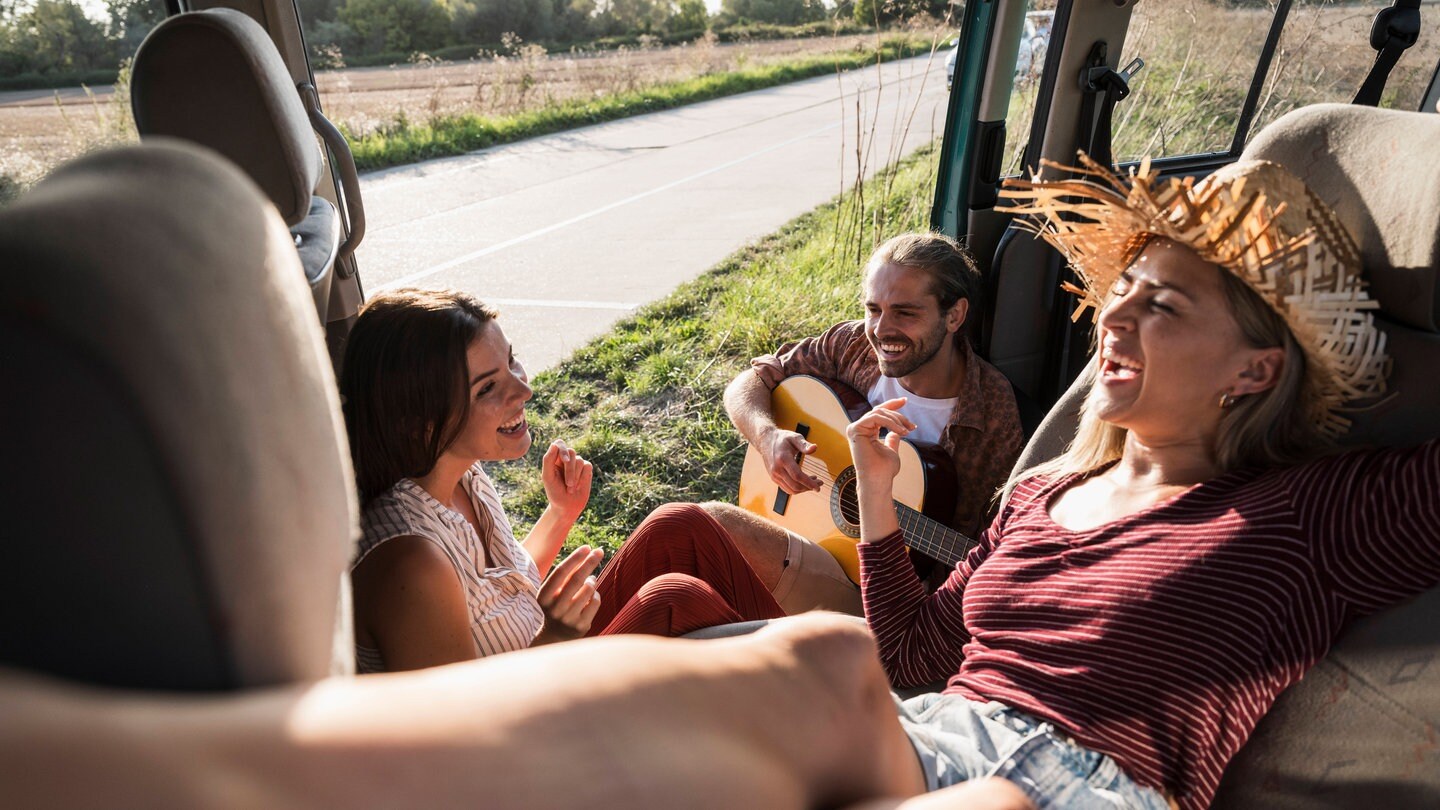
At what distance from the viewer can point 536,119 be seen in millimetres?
11570

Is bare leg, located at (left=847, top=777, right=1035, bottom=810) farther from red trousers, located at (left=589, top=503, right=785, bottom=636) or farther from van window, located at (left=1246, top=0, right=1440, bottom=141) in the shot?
van window, located at (left=1246, top=0, right=1440, bottom=141)

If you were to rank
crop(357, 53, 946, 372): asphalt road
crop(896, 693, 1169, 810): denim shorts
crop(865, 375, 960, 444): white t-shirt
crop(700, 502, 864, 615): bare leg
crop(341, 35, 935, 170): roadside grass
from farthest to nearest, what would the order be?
1. crop(341, 35, 935, 170): roadside grass
2. crop(357, 53, 946, 372): asphalt road
3. crop(865, 375, 960, 444): white t-shirt
4. crop(700, 502, 864, 615): bare leg
5. crop(896, 693, 1169, 810): denim shorts

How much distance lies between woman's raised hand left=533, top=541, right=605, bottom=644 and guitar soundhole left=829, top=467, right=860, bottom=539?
44.2 inches

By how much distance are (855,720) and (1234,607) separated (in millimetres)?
673

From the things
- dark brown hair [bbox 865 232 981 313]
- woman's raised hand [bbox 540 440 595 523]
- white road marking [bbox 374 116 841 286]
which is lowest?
white road marking [bbox 374 116 841 286]

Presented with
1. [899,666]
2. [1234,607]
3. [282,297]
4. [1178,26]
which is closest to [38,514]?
[282,297]

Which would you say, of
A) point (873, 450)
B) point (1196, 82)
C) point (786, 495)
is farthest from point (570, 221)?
point (873, 450)

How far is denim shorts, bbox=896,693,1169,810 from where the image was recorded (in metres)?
1.43

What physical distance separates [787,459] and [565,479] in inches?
35.8

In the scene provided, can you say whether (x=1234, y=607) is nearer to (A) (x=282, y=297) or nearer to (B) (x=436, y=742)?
(B) (x=436, y=742)

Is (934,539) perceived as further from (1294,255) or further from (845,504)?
(1294,255)

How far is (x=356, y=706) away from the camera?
2.21 ft

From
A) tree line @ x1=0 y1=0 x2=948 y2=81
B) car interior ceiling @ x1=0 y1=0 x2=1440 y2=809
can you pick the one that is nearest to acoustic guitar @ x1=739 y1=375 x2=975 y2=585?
tree line @ x1=0 y1=0 x2=948 y2=81

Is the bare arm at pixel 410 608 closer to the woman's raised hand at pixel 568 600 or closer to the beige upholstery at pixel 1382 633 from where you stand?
the woman's raised hand at pixel 568 600
